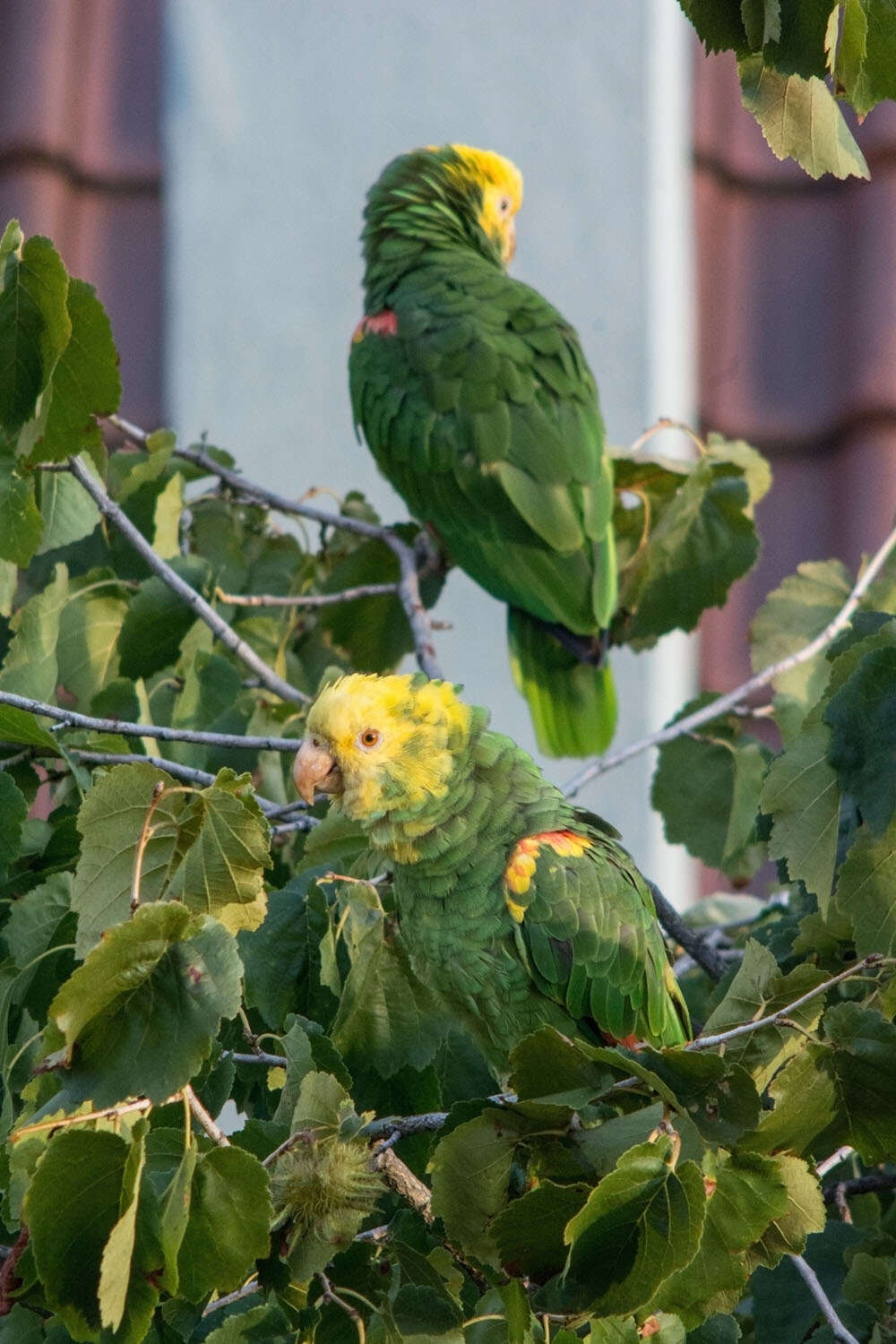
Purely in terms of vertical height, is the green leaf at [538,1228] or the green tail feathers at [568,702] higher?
the green leaf at [538,1228]

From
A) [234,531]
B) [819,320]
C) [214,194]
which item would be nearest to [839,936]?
[234,531]

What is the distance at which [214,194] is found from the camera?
2812 millimetres

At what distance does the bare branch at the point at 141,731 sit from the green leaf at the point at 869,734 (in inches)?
19.5

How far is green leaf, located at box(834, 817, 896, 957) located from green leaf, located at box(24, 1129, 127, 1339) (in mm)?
556

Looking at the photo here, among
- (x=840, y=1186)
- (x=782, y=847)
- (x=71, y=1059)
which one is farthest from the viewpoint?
(x=840, y=1186)

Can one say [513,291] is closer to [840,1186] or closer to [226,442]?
[226,442]

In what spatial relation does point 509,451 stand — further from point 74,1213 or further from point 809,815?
point 74,1213

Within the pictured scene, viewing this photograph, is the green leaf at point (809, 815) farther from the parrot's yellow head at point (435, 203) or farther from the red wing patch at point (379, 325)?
the parrot's yellow head at point (435, 203)

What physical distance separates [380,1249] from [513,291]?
1.58 m

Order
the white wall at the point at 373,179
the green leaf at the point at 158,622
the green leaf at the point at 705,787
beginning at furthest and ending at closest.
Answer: the white wall at the point at 373,179
the green leaf at the point at 705,787
the green leaf at the point at 158,622

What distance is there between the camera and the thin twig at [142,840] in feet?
3.16

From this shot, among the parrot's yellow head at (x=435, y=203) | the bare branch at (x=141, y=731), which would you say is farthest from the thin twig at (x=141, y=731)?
the parrot's yellow head at (x=435, y=203)

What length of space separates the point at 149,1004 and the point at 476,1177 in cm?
24

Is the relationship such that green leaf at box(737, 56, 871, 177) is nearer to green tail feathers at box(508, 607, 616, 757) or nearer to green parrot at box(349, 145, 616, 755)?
green parrot at box(349, 145, 616, 755)
